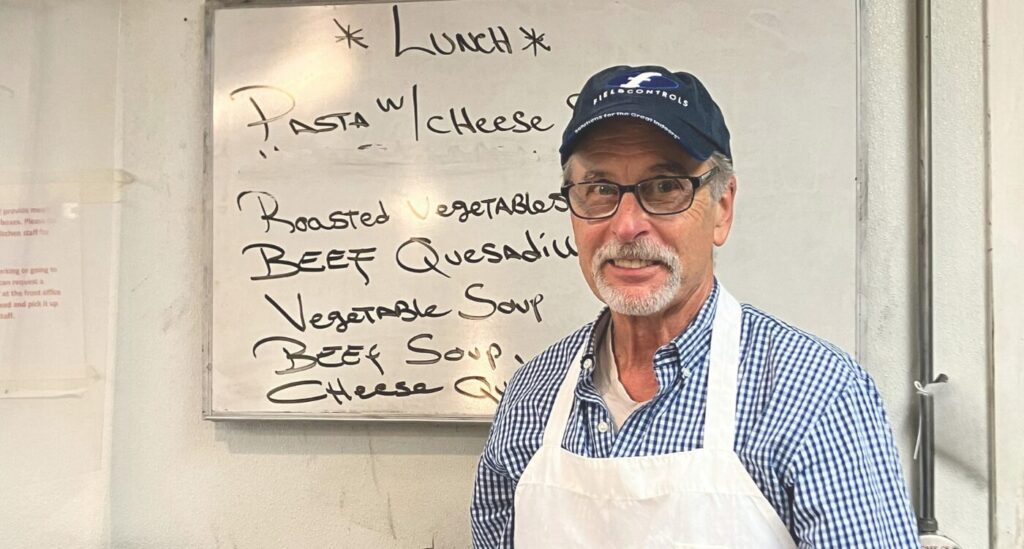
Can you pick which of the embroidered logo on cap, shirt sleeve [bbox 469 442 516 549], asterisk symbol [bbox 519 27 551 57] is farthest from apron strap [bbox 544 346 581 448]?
asterisk symbol [bbox 519 27 551 57]

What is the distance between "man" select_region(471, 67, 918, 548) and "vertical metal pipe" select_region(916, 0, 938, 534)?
0.45 meters

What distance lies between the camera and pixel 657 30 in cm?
115

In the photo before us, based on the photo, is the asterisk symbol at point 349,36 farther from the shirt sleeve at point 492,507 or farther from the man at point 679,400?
the shirt sleeve at point 492,507

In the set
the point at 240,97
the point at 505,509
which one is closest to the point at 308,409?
the point at 505,509

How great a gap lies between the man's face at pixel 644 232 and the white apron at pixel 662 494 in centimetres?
8

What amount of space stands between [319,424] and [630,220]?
0.71m

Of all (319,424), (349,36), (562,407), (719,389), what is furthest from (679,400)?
(349,36)

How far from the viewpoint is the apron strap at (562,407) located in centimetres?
82

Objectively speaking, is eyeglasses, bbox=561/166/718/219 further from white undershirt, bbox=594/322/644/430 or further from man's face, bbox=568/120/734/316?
white undershirt, bbox=594/322/644/430

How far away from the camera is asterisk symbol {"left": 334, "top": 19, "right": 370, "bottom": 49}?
3.94ft

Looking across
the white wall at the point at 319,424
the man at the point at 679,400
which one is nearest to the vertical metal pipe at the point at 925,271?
the white wall at the point at 319,424

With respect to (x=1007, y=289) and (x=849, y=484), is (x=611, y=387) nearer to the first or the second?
(x=849, y=484)

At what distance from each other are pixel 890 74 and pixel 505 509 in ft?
2.90

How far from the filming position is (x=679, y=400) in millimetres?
753
